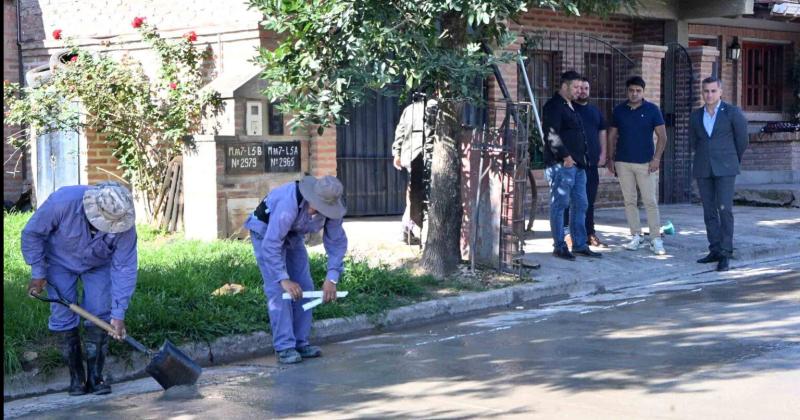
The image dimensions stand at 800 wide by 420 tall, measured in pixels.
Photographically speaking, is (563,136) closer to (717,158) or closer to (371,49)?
(717,158)

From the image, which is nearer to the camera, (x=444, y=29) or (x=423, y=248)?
(x=444, y=29)

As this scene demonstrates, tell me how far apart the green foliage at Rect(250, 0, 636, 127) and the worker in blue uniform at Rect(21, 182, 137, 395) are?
3.23 m

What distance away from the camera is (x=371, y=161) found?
15188mm

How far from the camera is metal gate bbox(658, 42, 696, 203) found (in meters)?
A: 18.1

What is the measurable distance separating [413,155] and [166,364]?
560 centimetres

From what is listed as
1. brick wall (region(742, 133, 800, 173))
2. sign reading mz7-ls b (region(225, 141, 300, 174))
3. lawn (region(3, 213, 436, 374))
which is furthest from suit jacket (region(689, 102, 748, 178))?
brick wall (region(742, 133, 800, 173))

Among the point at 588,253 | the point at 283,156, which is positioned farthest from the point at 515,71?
the point at 588,253

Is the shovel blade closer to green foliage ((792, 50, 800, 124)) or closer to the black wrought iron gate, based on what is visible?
the black wrought iron gate

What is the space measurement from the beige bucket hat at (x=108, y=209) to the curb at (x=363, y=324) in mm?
1270

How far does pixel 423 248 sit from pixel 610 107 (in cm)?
739

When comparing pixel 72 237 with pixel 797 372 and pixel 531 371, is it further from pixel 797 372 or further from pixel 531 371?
pixel 797 372

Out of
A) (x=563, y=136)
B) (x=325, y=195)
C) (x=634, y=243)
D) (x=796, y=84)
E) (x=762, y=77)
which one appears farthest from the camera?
(x=762, y=77)

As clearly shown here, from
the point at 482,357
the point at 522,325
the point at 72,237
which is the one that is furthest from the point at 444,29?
the point at 72,237

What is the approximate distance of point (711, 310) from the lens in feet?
30.7
